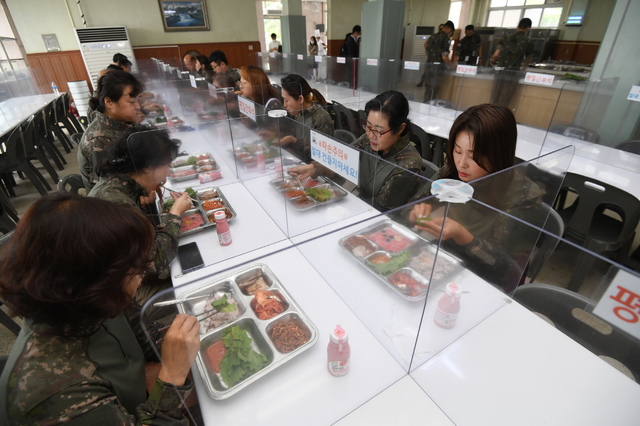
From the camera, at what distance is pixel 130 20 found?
Answer: 7945mm

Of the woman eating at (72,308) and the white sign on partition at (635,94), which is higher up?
the white sign on partition at (635,94)

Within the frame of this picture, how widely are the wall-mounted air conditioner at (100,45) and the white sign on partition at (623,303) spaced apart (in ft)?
30.4

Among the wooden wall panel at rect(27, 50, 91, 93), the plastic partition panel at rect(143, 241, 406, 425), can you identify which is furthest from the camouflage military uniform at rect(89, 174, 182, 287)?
the wooden wall panel at rect(27, 50, 91, 93)

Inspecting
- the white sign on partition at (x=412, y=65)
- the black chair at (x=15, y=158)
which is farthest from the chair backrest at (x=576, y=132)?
the black chair at (x=15, y=158)

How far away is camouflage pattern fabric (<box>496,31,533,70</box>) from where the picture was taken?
5434mm

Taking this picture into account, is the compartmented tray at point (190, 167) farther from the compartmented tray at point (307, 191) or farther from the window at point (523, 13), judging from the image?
the window at point (523, 13)

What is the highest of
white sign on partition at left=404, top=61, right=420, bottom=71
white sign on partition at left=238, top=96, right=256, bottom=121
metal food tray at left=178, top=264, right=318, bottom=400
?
white sign on partition at left=404, top=61, right=420, bottom=71

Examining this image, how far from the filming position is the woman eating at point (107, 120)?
87.0 inches

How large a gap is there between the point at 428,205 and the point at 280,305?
667mm

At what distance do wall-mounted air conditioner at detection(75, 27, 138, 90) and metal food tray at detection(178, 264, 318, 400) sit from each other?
8374mm

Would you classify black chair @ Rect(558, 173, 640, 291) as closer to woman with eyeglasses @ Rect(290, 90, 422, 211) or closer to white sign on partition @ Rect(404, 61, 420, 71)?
woman with eyeglasses @ Rect(290, 90, 422, 211)

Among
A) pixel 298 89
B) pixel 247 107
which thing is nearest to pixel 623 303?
pixel 247 107

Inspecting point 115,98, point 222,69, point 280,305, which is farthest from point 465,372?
point 222,69

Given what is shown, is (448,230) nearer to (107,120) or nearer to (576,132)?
(107,120)
